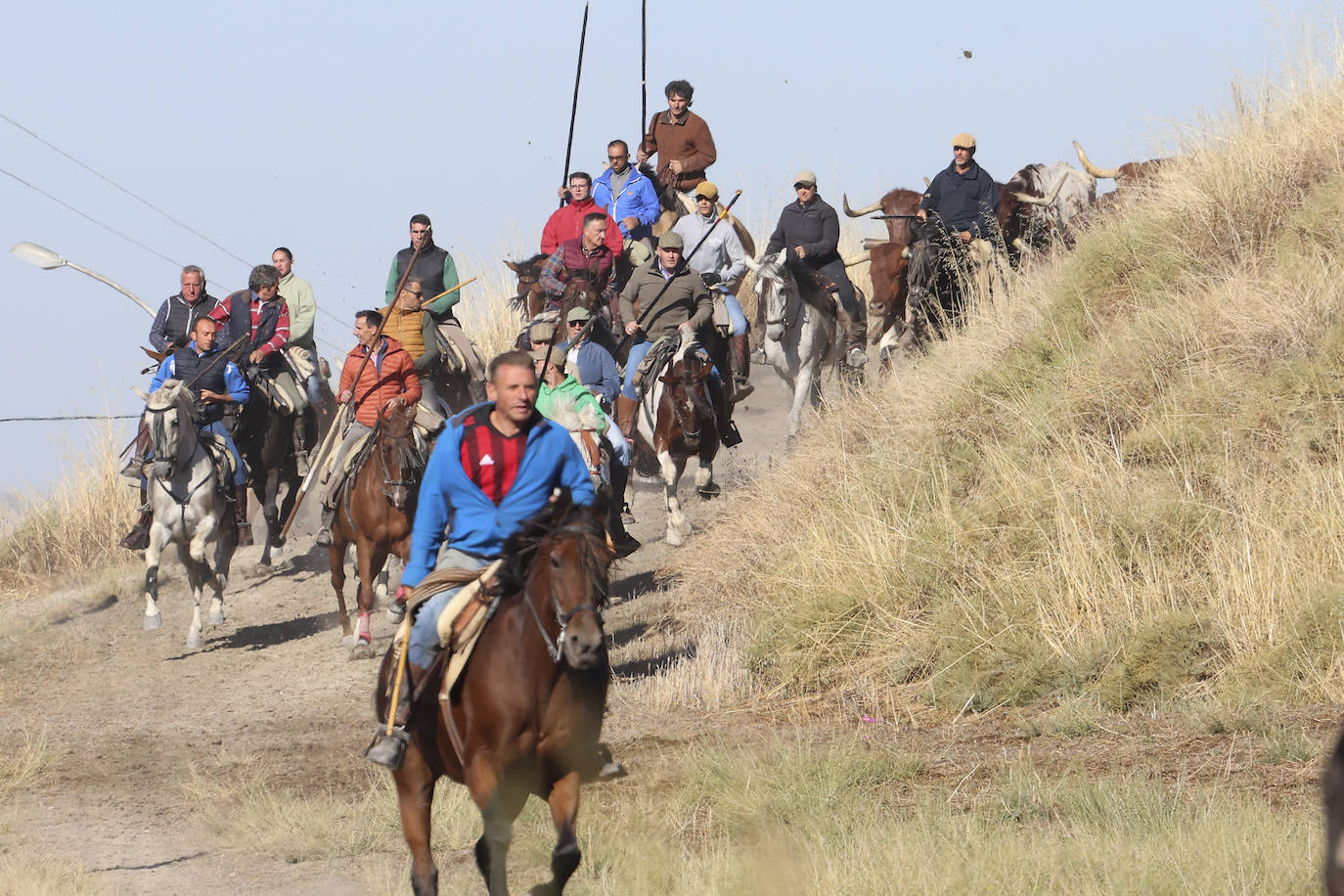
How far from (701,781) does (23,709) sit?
7453 mm

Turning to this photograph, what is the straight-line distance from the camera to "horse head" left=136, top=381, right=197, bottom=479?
16.4 metres

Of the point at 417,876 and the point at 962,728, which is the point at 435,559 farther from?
the point at 962,728

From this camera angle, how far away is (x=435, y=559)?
7.42 m

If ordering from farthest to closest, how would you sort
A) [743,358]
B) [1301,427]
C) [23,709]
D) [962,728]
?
[743,358], [23,709], [1301,427], [962,728]

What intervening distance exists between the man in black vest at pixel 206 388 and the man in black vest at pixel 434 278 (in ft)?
8.16

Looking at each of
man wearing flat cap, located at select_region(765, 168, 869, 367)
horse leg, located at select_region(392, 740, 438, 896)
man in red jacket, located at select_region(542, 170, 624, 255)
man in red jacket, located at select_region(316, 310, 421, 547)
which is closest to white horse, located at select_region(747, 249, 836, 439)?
man wearing flat cap, located at select_region(765, 168, 869, 367)

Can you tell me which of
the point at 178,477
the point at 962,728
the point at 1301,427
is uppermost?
the point at 178,477

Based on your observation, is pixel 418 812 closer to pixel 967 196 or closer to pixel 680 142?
pixel 967 196

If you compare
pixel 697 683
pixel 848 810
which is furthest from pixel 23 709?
pixel 848 810

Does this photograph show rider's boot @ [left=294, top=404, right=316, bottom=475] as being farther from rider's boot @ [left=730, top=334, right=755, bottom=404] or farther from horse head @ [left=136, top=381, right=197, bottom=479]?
rider's boot @ [left=730, top=334, right=755, bottom=404]

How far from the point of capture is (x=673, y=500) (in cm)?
1822

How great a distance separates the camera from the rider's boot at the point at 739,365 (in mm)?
19594

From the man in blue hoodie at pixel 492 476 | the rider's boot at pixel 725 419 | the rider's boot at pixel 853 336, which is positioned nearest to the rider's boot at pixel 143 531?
the rider's boot at pixel 725 419

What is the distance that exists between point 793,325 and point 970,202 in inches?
99.9
